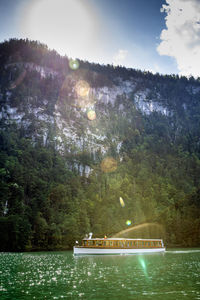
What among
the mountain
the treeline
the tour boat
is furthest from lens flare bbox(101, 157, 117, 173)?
the tour boat

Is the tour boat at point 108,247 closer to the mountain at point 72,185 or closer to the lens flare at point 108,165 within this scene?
the mountain at point 72,185

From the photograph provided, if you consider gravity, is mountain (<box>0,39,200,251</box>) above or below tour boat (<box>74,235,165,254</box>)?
above

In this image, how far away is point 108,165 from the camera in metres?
185

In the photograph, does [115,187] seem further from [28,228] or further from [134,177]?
[28,228]

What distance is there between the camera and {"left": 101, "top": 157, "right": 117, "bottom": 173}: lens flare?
180 m

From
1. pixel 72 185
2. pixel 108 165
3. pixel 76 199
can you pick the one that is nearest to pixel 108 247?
pixel 76 199

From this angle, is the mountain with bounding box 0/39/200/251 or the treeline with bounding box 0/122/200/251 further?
the mountain with bounding box 0/39/200/251

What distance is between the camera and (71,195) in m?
146

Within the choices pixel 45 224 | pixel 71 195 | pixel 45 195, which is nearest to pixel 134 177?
pixel 71 195

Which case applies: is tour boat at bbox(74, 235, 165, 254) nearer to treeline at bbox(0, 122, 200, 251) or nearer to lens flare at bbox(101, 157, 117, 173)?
treeline at bbox(0, 122, 200, 251)

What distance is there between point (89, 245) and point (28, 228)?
114 feet

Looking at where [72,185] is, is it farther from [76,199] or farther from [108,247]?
[108,247]

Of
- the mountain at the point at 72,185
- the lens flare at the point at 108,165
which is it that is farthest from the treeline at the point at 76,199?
the lens flare at the point at 108,165

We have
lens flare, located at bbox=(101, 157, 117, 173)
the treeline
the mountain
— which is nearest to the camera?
the treeline
